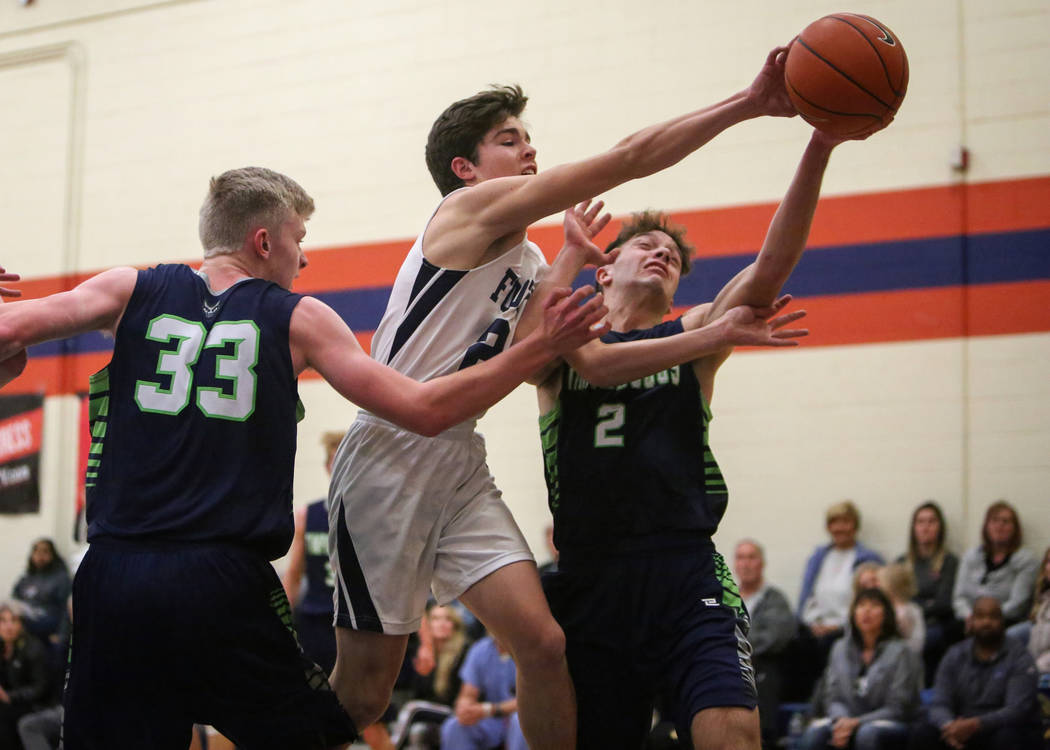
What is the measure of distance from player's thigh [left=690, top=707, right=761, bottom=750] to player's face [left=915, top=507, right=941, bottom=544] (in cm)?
536

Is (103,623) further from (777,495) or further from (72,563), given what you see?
(72,563)

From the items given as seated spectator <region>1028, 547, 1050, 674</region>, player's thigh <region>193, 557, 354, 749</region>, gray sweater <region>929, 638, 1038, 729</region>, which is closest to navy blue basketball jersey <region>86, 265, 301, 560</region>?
player's thigh <region>193, 557, 354, 749</region>

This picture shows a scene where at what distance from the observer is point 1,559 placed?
12305 millimetres

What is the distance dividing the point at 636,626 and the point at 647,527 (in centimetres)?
36

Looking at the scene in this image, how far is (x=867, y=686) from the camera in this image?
7.82 meters

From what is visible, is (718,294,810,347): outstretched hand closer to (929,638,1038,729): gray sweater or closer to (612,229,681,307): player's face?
(612,229,681,307): player's face

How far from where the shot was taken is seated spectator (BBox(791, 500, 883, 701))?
27.9ft

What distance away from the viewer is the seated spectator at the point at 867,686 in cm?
756

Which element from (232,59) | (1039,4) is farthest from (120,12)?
(1039,4)

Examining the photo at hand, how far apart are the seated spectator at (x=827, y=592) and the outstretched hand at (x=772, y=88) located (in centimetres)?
552

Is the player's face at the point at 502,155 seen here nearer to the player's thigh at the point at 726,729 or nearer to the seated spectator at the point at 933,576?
the player's thigh at the point at 726,729

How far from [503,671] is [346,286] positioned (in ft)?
14.1

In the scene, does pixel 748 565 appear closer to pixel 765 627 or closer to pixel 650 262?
pixel 765 627

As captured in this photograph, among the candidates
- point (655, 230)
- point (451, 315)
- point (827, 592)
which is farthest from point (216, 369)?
point (827, 592)
